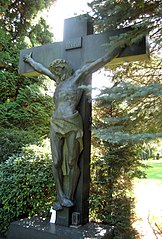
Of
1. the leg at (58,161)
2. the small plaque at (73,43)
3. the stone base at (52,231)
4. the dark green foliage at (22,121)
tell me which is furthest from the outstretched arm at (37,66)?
the stone base at (52,231)

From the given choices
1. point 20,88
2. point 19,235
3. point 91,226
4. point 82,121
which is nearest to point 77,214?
point 91,226

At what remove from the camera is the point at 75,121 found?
2.86 meters

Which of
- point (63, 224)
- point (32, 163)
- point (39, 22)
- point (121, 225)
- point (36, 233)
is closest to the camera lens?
point (36, 233)

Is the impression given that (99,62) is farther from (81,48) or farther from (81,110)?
(81,110)

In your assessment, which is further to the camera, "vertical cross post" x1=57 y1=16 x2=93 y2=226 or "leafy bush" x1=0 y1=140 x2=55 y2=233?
"leafy bush" x1=0 y1=140 x2=55 y2=233

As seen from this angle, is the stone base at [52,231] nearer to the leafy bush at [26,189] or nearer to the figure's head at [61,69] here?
the leafy bush at [26,189]

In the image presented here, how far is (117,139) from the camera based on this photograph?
2062 mm

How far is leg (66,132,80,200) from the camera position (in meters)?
2.83

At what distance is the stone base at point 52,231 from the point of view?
8.18 ft

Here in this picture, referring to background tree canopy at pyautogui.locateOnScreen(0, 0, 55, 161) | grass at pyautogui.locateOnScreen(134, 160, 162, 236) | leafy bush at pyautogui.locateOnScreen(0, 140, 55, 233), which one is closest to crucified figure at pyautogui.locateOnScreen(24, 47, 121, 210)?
leafy bush at pyautogui.locateOnScreen(0, 140, 55, 233)

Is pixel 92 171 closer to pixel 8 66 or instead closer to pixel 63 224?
pixel 63 224

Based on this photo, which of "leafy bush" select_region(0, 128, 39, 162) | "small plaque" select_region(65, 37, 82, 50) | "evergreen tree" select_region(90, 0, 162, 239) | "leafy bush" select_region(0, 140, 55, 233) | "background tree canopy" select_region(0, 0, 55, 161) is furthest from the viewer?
"background tree canopy" select_region(0, 0, 55, 161)

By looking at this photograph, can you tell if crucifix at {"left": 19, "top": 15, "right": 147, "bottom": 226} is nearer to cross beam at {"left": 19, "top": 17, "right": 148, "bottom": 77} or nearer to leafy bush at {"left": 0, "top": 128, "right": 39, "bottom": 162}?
cross beam at {"left": 19, "top": 17, "right": 148, "bottom": 77}

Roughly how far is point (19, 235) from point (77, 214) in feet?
2.43
